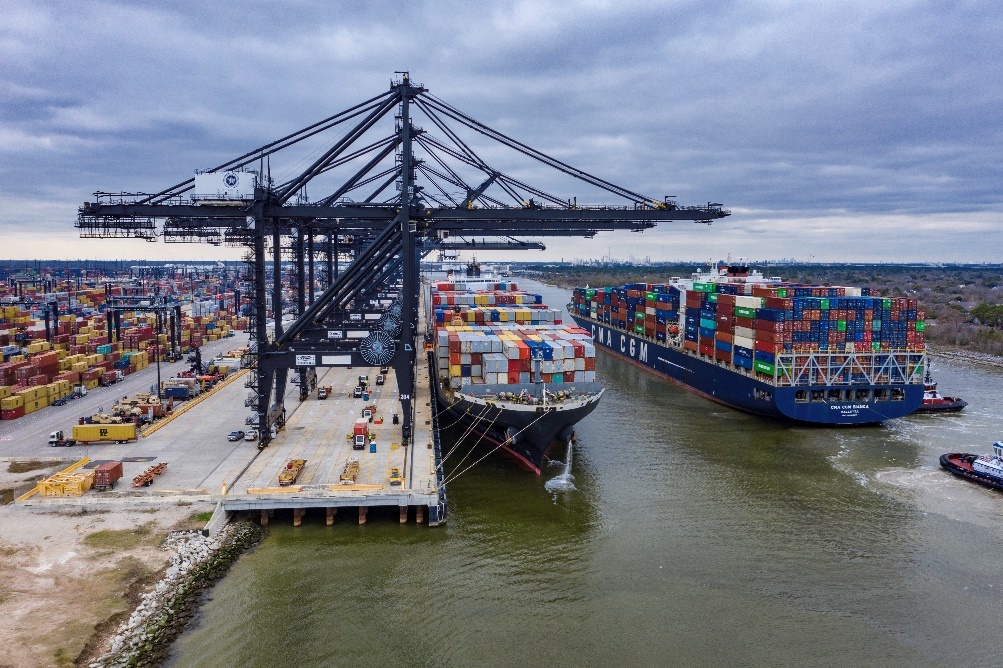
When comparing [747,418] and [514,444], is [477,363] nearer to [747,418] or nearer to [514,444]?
[514,444]

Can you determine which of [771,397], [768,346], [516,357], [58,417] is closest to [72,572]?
[516,357]

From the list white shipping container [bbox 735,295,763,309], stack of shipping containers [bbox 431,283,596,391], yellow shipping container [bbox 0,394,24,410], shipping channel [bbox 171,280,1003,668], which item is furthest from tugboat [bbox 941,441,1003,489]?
yellow shipping container [bbox 0,394,24,410]

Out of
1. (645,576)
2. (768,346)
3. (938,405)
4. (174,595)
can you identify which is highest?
(768,346)

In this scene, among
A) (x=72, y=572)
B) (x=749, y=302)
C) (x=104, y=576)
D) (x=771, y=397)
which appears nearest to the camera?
(x=104, y=576)

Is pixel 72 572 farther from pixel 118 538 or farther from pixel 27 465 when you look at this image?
pixel 27 465

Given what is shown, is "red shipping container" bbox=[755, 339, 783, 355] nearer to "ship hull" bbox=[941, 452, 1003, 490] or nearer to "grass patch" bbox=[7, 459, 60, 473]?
"ship hull" bbox=[941, 452, 1003, 490]

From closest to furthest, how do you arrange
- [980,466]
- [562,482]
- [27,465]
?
[27,465], [562,482], [980,466]
